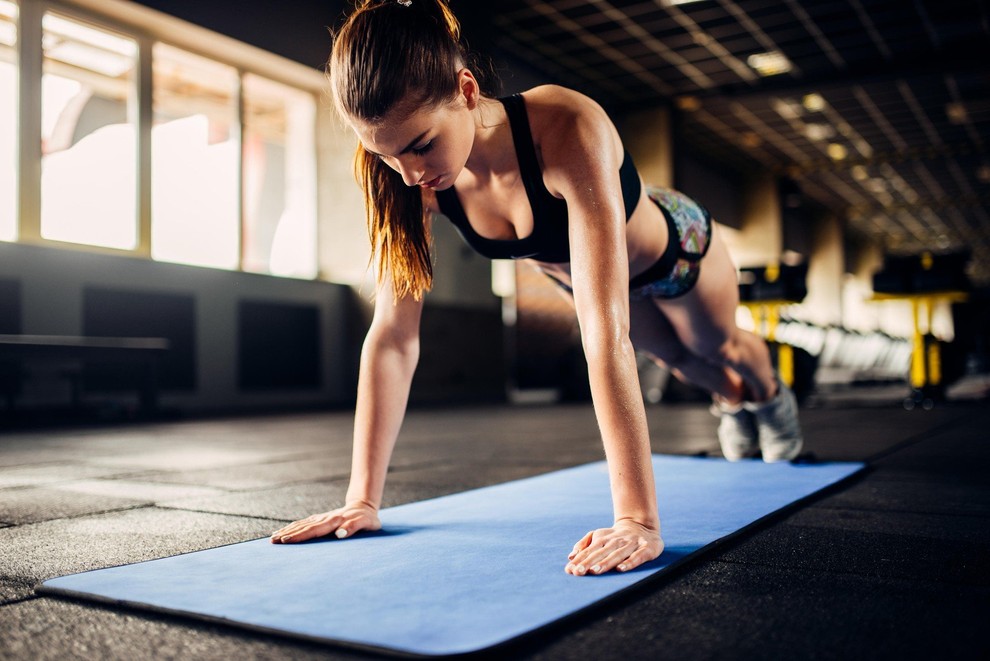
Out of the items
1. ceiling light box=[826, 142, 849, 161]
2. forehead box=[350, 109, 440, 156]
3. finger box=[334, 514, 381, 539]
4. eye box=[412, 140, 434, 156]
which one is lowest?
finger box=[334, 514, 381, 539]

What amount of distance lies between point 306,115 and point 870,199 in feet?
40.2

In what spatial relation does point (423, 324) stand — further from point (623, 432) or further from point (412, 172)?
point (623, 432)

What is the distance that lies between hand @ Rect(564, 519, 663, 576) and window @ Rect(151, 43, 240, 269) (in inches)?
248

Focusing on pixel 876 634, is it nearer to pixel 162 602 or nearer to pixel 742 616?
pixel 742 616

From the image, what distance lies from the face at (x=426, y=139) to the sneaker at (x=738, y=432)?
146cm

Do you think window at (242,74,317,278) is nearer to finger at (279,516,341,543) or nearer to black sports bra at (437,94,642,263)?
black sports bra at (437,94,642,263)

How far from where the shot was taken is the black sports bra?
145 cm

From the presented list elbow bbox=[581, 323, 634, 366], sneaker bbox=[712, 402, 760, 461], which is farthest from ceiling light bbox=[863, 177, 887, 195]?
elbow bbox=[581, 323, 634, 366]

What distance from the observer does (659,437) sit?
148 inches

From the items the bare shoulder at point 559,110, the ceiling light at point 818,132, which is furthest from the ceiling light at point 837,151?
the bare shoulder at point 559,110

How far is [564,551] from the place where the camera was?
129cm

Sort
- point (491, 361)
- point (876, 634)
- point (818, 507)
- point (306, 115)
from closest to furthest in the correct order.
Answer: point (876, 634) < point (818, 507) < point (306, 115) < point (491, 361)

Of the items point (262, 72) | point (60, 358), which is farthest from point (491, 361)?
point (60, 358)

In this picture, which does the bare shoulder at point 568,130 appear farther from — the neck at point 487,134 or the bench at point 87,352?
the bench at point 87,352
